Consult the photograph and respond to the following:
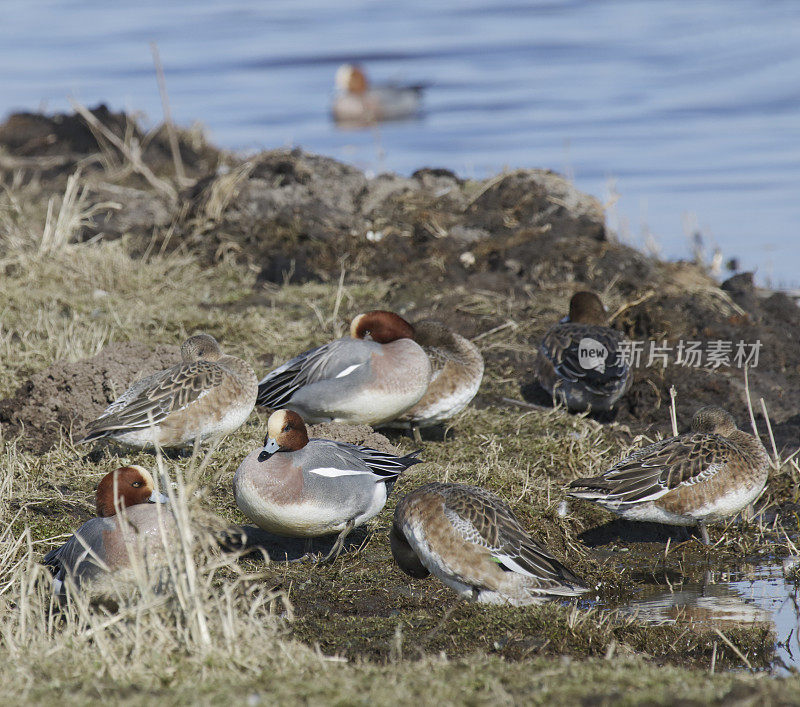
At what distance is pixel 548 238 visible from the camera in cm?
918

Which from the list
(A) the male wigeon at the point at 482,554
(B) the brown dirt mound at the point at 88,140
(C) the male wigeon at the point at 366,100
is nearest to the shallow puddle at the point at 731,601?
(A) the male wigeon at the point at 482,554

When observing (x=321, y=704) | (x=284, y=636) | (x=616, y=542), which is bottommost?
(x=616, y=542)

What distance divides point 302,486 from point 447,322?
3.33 metres

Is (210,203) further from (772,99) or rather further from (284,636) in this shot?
(772,99)

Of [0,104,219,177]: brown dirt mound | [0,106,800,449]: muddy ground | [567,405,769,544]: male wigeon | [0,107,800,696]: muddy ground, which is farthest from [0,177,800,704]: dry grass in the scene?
[0,104,219,177]: brown dirt mound

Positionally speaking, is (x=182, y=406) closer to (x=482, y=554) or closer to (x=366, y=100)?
(x=482, y=554)

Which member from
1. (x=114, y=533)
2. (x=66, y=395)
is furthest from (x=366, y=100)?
(x=114, y=533)

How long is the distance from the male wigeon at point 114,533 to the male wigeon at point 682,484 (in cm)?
197

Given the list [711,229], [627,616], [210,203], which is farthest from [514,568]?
[711,229]

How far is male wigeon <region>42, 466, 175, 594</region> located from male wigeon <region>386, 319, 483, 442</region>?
2.14 metres

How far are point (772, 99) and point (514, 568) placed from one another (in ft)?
53.9

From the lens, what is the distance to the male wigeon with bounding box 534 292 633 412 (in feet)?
21.5

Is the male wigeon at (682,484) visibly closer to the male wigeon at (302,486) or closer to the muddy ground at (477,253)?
the male wigeon at (302,486)

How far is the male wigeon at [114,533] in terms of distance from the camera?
406 centimetres
